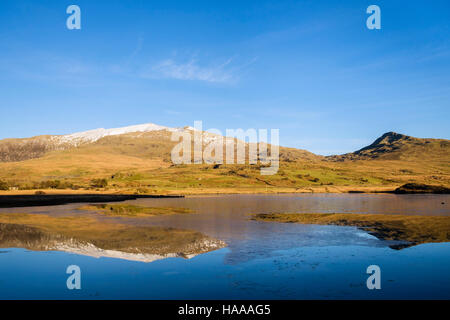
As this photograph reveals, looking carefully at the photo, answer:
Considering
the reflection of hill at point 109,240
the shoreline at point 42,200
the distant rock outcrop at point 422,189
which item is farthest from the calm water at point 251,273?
the distant rock outcrop at point 422,189

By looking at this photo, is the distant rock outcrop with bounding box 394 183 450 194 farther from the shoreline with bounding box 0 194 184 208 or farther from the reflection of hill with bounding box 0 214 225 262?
the reflection of hill with bounding box 0 214 225 262

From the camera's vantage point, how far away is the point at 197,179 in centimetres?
13462

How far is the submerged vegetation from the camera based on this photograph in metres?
25.0

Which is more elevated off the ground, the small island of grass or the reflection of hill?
the reflection of hill

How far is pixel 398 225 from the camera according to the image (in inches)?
1227

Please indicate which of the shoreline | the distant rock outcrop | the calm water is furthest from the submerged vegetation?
the distant rock outcrop

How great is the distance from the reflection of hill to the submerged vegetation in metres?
12.8

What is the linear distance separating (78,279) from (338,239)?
677 inches

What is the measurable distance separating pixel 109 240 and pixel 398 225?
967 inches

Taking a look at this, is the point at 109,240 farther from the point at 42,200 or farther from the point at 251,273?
the point at 42,200
